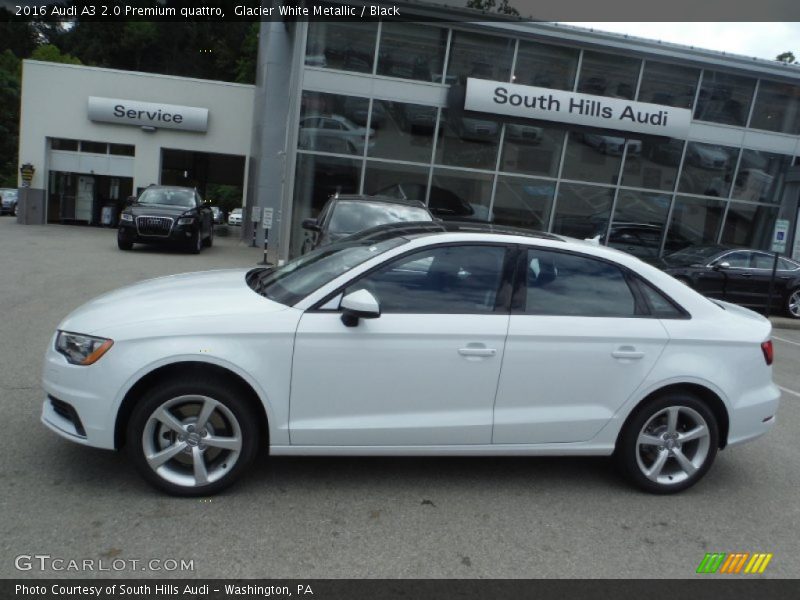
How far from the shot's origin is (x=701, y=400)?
164 inches

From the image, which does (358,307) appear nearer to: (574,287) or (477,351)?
(477,351)

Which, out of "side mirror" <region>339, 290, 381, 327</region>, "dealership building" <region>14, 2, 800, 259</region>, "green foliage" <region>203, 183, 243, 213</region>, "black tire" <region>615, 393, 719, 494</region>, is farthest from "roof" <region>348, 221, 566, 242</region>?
"green foliage" <region>203, 183, 243, 213</region>

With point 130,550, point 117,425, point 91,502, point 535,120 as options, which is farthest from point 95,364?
point 535,120

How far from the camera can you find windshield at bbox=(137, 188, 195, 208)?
1736 centimetres

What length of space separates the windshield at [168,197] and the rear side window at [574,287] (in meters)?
14.9

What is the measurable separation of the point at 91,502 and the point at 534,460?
2.82 metres

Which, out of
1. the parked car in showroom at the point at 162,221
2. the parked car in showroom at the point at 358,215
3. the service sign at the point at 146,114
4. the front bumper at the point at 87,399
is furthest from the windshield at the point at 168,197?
the front bumper at the point at 87,399

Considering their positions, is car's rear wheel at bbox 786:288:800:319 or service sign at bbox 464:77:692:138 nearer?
car's rear wheel at bbox 786:288:800:319

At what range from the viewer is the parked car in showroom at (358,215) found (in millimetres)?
9172

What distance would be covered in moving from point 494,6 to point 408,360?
18.9m

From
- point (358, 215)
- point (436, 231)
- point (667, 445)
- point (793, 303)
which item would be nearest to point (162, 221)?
point (358, 215)

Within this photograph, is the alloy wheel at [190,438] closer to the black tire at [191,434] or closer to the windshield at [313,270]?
the black tire at [191,434]

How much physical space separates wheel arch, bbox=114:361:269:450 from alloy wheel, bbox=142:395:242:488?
0.13 meters

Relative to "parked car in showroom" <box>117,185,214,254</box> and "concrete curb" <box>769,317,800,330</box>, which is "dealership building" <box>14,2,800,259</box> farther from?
"concrete curb" <box>769,317,800,330</box>
